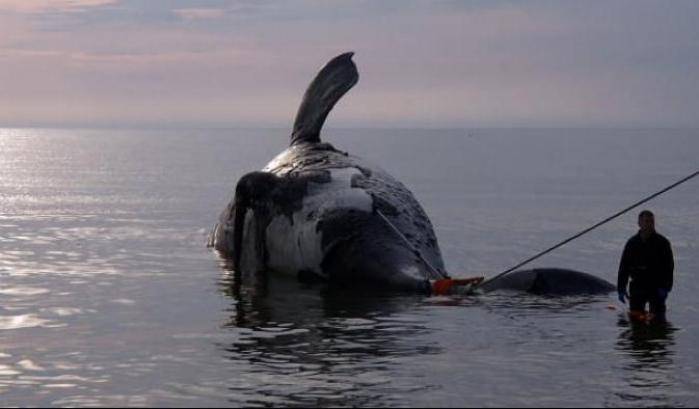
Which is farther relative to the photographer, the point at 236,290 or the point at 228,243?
the point at 228,243

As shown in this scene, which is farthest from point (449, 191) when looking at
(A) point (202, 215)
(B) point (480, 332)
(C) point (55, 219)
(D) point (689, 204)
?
(B) point (480, 332)

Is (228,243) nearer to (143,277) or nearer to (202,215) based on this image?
(143,277)

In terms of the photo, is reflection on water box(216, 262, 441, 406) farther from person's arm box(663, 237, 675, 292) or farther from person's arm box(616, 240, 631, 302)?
person's arm box(663, 237, 675, 292)

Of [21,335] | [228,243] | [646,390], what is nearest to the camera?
[646,390]

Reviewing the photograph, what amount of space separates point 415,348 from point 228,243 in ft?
38.9

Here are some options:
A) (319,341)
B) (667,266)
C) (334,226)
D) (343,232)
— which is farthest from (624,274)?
(334,226)

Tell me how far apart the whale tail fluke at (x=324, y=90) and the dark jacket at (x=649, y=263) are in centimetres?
1099

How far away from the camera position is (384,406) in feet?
43.6

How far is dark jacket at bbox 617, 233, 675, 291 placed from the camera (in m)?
18.4

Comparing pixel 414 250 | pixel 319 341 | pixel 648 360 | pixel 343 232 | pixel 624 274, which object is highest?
pixel 343 232

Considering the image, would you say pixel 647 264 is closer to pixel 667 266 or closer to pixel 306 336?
pixel 667 266

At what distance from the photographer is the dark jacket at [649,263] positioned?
18438mm

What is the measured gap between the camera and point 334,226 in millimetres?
22016

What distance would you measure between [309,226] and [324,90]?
6711mm
